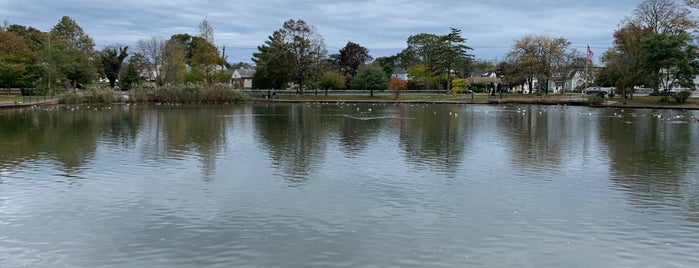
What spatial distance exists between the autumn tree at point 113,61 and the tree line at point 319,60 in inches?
6.0

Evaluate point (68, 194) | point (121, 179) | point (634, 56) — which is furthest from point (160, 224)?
point (634, 56)

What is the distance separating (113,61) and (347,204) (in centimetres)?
9149

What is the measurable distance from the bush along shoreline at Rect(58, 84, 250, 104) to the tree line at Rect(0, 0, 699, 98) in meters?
6.37

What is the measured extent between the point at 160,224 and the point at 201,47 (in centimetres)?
6788

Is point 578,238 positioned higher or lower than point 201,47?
lower

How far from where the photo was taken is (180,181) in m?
13.9

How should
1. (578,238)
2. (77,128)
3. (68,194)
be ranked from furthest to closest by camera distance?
1. (77,128)
2. (68,194)
3. (578,238)

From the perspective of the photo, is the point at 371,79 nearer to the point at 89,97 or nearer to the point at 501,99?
the point at 501,99

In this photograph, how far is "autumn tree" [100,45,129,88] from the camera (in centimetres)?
9319

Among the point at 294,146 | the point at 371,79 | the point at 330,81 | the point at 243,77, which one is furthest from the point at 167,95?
the point at 243,77

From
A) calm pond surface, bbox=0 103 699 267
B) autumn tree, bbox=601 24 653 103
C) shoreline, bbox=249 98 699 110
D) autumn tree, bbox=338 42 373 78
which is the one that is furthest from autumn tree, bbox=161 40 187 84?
calm pond surface, bbox=0 103 699 267

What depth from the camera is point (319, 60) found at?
7419 centimetres

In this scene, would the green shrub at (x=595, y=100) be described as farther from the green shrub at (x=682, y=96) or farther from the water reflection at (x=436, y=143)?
the water reflection at (x=436, y=143)

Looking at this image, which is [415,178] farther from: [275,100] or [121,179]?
[275,100]
